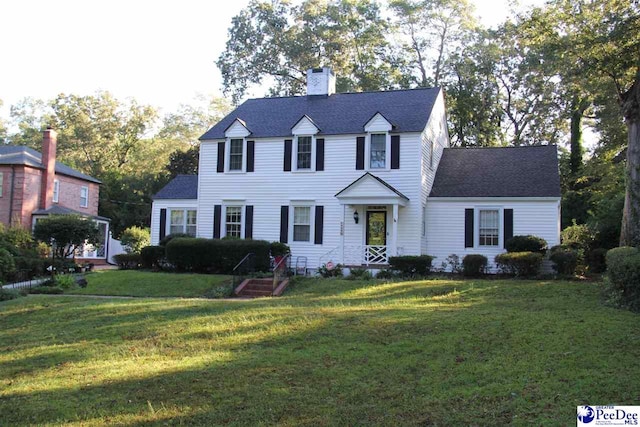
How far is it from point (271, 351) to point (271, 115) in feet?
60.7

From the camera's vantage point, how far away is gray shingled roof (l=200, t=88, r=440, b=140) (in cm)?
2330

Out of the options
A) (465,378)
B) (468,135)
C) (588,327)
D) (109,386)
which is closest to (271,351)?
(109,386)

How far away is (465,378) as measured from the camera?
23.3 ft

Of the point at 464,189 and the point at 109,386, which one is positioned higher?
the point at 464,189

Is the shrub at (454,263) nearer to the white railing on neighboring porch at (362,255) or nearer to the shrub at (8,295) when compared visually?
the white railing on neighboring porch at (362,255)

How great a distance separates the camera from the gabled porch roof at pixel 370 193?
2136 cm

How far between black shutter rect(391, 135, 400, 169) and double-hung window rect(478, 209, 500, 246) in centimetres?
372

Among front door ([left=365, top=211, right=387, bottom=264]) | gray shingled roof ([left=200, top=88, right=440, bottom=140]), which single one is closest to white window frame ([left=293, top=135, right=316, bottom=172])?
gray shingled roof ([left=200, top=88, right=440, bottom=140])

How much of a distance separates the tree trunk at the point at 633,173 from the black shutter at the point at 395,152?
8.03m

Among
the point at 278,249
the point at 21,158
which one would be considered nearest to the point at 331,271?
the point at 278,249

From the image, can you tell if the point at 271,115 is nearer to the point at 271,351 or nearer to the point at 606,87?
the point at 606,87

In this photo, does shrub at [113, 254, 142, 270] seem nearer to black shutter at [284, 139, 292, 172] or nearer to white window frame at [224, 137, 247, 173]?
white window frame at [224, 137, 247, 173]

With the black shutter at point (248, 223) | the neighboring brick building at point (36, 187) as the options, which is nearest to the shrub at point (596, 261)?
the black shutter at point (248, 223)

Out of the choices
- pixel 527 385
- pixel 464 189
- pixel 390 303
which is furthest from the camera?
pixel 464 189
